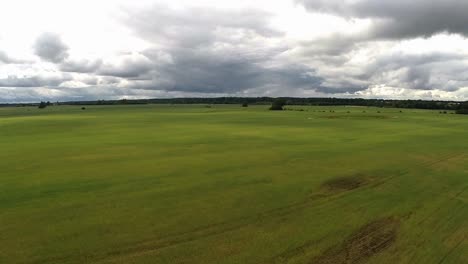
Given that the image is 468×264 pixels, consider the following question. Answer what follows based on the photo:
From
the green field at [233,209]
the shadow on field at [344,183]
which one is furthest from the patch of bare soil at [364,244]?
the shadow on field at [344,183]

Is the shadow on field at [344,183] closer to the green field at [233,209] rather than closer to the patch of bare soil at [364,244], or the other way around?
the green field at [233,209]

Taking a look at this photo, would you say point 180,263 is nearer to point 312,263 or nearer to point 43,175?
point 312,263

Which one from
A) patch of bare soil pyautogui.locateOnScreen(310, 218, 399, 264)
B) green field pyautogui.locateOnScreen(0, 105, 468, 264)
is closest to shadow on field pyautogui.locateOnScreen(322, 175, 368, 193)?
green field pyautogui.locateOnScreen(0, 105, 468, 264)

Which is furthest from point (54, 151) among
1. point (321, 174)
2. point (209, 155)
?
point (321, 174)

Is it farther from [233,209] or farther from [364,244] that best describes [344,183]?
[364,244]

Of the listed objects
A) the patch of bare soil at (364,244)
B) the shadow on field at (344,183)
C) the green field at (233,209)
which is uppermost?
the shadow on field at (344,183)

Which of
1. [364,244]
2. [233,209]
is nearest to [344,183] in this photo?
[233,209]

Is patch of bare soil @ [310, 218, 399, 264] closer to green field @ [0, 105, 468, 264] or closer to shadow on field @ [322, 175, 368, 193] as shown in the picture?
green field @ [0, 105, 468, 264]

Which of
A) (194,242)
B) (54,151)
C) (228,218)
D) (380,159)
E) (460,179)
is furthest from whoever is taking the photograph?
(54,151)
